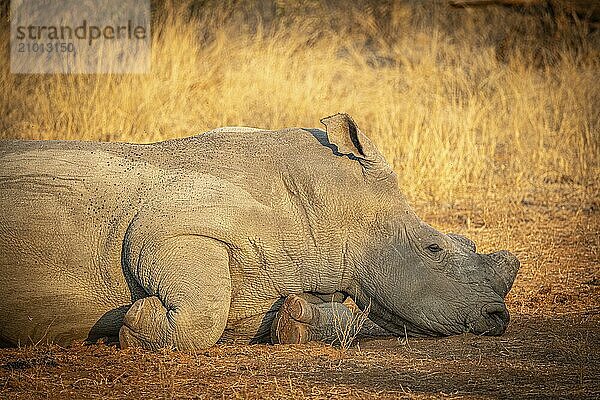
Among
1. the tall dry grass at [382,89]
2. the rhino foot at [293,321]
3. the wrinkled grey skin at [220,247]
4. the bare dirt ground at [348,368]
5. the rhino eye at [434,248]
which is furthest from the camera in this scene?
the tall dry grass at [382,89]

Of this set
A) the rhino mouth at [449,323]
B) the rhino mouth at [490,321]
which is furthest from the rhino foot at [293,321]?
the rhino mouth at [490,321]

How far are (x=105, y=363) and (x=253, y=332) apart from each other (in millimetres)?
758

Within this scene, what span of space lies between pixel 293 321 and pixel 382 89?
8338mm

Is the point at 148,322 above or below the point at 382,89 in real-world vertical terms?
below

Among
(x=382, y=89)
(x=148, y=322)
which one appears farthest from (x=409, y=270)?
(x=382, y=89)

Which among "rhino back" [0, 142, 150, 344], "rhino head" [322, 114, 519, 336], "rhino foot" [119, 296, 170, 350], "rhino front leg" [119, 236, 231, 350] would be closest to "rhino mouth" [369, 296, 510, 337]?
"rhino head" [322, 114, 519, 336]

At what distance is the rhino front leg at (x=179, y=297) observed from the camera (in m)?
4.79

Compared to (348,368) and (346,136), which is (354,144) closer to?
(346,136)

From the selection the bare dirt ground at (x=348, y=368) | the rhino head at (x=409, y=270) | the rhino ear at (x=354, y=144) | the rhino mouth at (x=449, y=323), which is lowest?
the bare dirt ground at (x=348, y=368)

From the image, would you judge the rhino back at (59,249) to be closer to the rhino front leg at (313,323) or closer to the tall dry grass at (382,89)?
the rhino front leg at (313,323)

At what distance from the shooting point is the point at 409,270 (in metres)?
5.26

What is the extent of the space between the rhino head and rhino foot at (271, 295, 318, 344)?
322 mm

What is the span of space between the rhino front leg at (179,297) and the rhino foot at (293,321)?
0.28 meters

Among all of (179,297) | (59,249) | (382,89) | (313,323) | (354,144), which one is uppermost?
(382,89)
